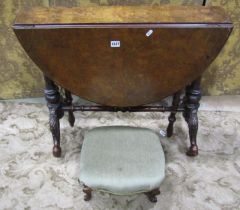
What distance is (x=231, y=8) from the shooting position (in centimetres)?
192

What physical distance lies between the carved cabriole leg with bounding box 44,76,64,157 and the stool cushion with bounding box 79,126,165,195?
0.90ft

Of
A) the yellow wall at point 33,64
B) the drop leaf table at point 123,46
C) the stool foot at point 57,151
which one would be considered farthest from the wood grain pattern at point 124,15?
the stool foot at point 57,151

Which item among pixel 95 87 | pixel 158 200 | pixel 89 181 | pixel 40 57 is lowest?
pixel 158 200

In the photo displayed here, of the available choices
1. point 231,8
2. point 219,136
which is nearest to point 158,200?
point 219,136

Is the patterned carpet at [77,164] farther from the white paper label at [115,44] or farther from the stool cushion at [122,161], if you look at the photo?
the white paper label at [115,44]

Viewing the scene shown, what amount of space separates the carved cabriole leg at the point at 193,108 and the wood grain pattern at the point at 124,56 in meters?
0.15

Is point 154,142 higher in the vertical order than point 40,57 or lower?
lower

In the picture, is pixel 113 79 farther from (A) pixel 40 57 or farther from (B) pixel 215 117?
(B) pixel 215 117

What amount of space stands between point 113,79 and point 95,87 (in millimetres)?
106

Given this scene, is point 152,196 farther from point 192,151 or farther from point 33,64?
point 33,64

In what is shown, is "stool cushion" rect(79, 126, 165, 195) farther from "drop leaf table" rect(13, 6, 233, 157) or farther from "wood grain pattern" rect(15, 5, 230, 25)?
"wood grain pattern" rect(15, 5, 230, 25)

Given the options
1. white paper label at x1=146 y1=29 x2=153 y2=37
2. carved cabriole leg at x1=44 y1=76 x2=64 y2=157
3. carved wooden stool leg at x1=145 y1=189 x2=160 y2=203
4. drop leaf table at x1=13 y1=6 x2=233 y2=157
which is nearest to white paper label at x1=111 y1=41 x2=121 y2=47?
drop leaf table at x1=13 y1=6 x2=233 y2=157

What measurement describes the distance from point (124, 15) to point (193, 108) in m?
0.66

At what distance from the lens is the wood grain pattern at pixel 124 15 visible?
1.45 metres
